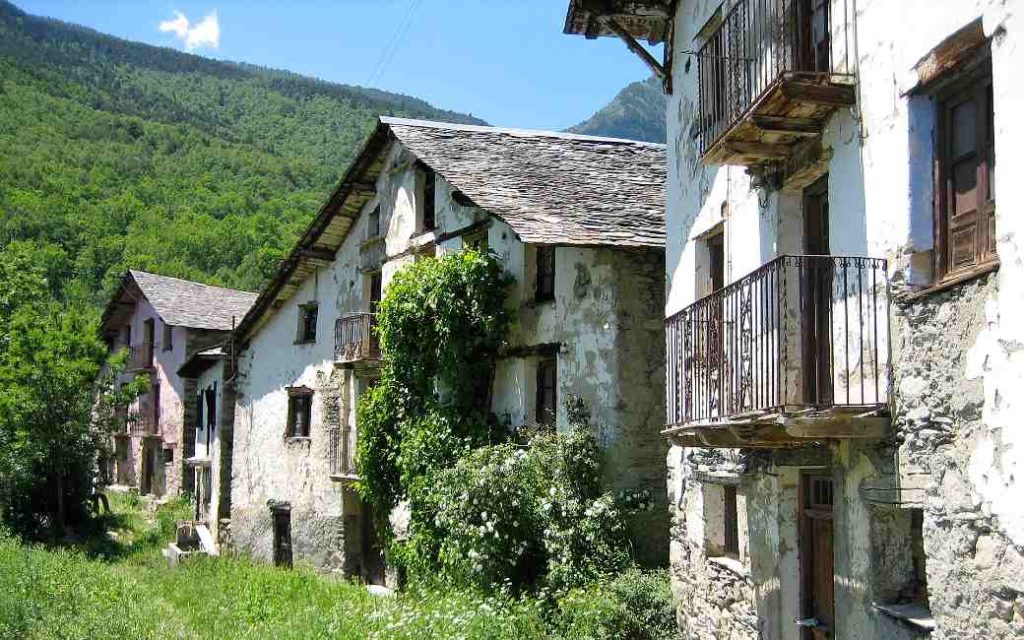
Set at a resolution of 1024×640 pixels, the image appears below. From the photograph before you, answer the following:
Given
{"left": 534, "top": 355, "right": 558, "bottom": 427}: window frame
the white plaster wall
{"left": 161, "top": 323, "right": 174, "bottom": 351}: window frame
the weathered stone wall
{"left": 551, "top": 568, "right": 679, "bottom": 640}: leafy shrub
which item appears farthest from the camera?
{"left": 161, "top": 323, "right": 174, "bottom": 351}: window frame

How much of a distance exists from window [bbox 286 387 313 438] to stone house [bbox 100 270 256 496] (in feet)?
37.0

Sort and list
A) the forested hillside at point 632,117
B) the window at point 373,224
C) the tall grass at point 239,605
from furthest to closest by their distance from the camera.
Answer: the forested hillside at point 632,117 < the window at point 373,224 < the tall grass at point 239,605

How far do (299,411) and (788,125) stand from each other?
56.3ft

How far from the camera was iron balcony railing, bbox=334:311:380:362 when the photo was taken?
67.2 ft

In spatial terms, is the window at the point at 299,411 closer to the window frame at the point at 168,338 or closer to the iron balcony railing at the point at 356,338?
the iron balcony railing at the point at 356,338

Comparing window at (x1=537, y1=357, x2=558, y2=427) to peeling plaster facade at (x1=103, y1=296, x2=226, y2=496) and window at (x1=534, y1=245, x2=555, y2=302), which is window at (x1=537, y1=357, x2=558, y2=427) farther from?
peeling plaster facade at (x1=103, y1=296, x2=226, y2=496)

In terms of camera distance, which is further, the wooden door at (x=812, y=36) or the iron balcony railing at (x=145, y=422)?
the iron balcony railing at (x=145, y=422)

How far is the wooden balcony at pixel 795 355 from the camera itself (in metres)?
8.01

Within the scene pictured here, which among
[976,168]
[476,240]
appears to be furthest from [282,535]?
[976,168]

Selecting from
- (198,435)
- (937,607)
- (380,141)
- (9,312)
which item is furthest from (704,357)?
(9,312)

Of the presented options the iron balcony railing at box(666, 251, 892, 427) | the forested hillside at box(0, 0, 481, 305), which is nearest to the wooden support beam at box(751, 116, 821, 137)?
the iron balcony railing at box(666, 251, 892, 427)

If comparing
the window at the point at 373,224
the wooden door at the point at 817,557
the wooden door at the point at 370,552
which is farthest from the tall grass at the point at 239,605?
the window at the point at 373,224

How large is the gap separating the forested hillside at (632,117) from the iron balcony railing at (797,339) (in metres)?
156

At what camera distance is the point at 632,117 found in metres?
178
